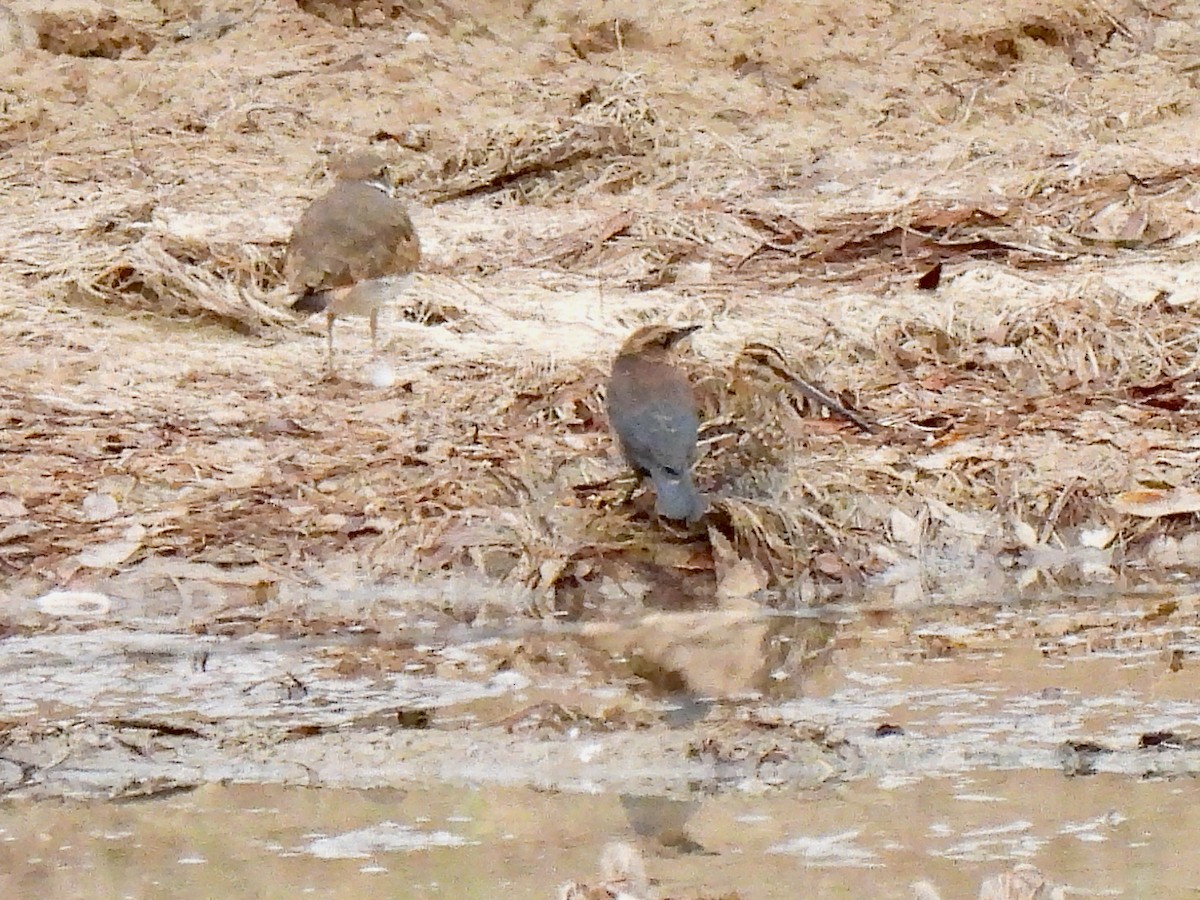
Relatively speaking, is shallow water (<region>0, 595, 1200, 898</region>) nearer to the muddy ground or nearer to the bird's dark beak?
the muddy ground

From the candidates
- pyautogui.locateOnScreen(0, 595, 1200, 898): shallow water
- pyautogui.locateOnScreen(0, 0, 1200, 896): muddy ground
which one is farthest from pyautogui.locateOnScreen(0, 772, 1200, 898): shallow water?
pyautogui.locateOnScreen(0, 0, 1200, 896): muddy ground

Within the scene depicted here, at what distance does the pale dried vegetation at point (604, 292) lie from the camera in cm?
586

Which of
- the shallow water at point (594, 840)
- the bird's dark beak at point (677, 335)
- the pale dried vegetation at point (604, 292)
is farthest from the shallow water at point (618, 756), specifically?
the bird's dark beak at point (677, 335)

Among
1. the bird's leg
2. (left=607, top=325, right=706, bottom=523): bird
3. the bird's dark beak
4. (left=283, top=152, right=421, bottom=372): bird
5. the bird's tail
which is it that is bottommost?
the bird's leg

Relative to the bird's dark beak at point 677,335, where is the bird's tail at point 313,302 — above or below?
below

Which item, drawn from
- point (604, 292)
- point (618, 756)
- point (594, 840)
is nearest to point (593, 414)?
point (604, 292)

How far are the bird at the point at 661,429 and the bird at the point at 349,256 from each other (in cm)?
188

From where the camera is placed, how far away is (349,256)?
7.50 meters

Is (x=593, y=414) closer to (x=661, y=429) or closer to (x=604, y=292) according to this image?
(x=661, y=429)

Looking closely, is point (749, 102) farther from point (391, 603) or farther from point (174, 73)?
point (391, 603)

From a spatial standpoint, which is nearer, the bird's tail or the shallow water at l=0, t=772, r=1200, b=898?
the shallow water at l=0, t=772, r=1200, b=898

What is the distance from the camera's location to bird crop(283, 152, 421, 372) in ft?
24.4

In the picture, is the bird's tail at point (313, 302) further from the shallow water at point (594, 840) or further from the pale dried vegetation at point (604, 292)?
the shallow water at point (594, 840)

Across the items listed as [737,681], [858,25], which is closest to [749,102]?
[858,25]
